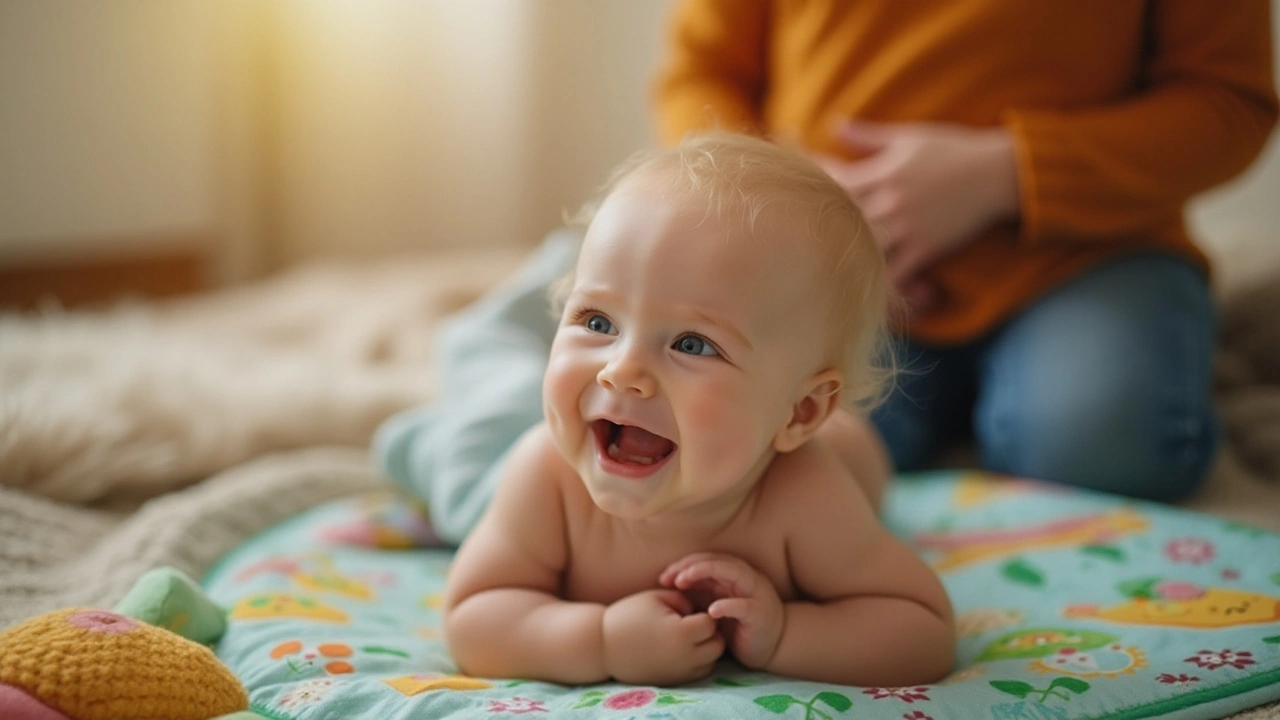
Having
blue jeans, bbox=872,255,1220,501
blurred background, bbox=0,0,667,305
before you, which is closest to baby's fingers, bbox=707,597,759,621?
blue jeans, bbox=872,255,1220,501

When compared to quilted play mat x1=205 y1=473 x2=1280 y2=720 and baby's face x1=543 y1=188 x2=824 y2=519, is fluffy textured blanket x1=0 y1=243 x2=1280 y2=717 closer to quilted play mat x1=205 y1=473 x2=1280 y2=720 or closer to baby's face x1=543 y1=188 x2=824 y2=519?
quilted play mat x1=205 y1=473 x2=1280 y2=720

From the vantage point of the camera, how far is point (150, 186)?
7.01 feet

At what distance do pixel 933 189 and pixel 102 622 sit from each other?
794 millimetres

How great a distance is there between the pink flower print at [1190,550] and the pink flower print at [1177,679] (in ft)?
0.70

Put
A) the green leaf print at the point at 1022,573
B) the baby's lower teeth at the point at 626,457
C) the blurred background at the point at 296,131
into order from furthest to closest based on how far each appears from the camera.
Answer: the blurred background at the point at 296,131 → the green leaf print at the point at 1022,573 → the baby's lower teeth at the point at 626,457

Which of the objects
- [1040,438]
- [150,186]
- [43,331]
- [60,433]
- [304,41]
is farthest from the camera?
[304,41]

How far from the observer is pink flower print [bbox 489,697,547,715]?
22.4 inches

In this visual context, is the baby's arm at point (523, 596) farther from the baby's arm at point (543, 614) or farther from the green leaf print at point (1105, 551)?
the green leaf print at point (1105, 551)

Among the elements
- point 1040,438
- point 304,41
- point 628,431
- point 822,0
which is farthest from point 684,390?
point 304,41

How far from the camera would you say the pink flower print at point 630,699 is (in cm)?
57

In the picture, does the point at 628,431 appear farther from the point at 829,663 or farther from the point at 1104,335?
the point at 1104,335

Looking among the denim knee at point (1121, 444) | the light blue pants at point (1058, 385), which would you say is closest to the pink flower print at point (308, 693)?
the light blue pants at point (1058, 385)

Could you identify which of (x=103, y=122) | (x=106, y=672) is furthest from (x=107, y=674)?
(x=103, y=122)

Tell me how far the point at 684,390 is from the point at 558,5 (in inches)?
70.3
